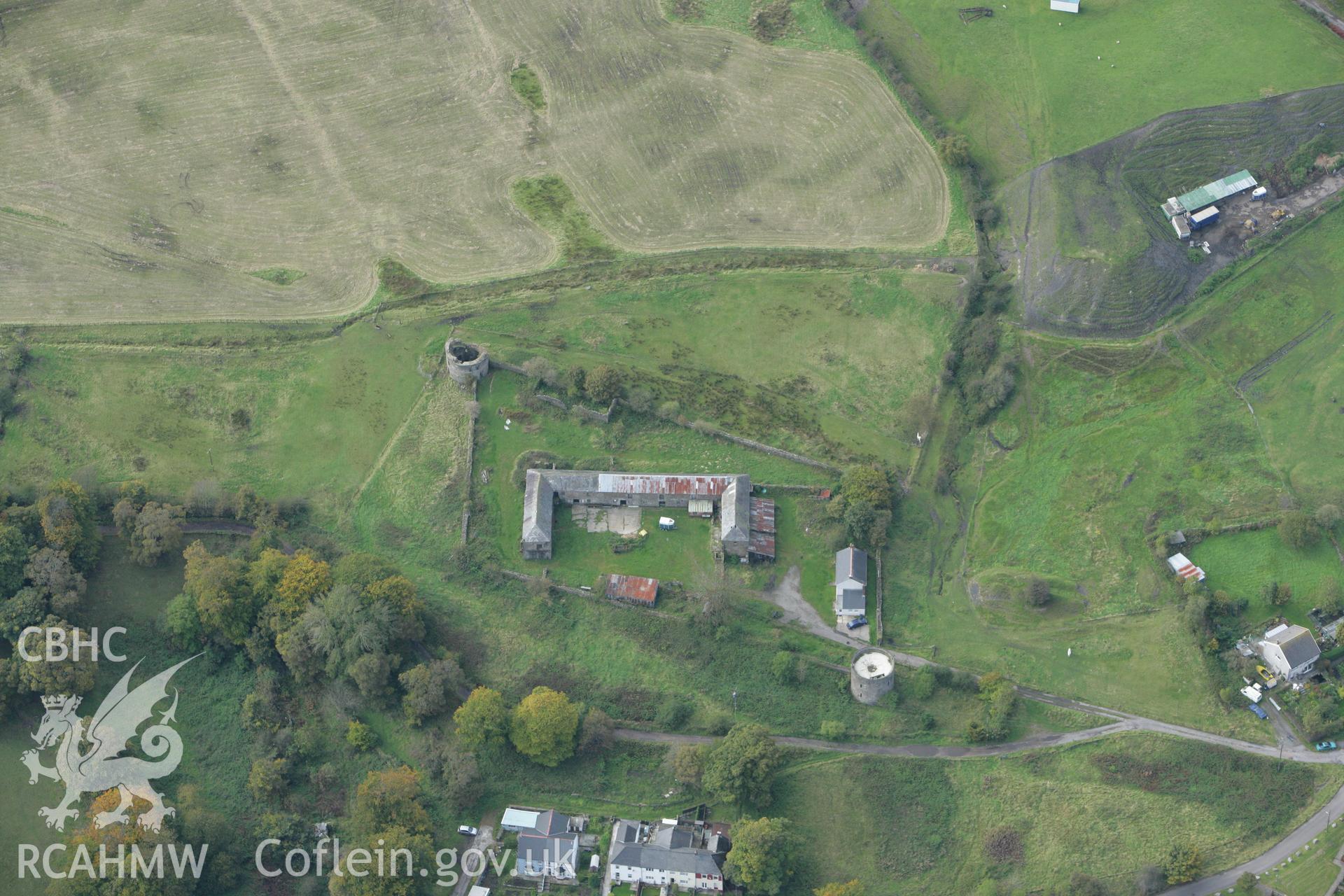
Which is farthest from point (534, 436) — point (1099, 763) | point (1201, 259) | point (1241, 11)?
point (1241, 11)

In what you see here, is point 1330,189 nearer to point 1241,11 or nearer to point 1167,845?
point 1241,11

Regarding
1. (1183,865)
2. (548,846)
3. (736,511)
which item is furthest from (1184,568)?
(548,846)

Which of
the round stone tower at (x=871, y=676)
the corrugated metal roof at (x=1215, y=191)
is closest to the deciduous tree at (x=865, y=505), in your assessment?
the round stone tower at (x=871, y=676)

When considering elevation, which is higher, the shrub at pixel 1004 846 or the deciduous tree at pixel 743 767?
the deciduous tree at pixel 743 767

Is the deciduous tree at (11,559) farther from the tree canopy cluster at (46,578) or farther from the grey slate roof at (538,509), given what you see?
the grey slate roof at (538,509)

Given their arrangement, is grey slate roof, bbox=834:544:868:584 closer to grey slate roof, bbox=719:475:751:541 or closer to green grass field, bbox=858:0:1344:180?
grey slate roof, bbox=719:475:751:541

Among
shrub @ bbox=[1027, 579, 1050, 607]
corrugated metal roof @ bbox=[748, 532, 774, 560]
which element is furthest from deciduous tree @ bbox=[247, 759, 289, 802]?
shrub @ bbox=[1027, 579, 1050, 607]
